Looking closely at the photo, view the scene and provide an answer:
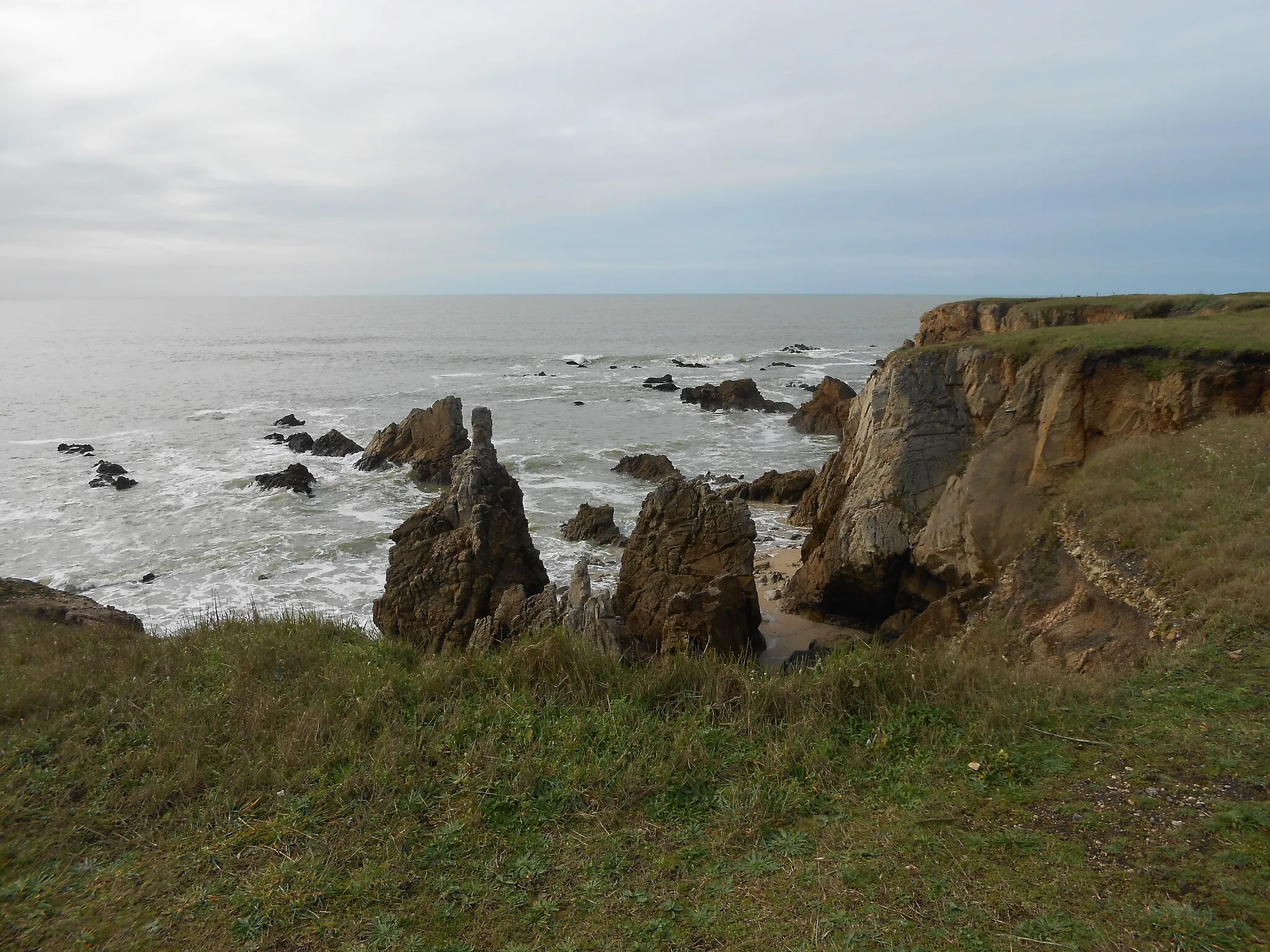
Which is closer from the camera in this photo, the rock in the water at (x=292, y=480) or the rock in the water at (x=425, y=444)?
the rock in the water at (x=292, y=480)

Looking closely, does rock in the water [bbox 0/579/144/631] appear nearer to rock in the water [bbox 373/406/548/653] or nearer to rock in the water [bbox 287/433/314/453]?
rock in the water [bbox 373/406/548/653]

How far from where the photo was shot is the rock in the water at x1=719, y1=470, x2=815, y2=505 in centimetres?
2411

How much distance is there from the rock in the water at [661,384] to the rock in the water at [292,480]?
1133 inches

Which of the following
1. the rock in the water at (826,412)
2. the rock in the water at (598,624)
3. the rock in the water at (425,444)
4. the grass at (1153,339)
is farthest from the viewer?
the rock in the water at (826,412)

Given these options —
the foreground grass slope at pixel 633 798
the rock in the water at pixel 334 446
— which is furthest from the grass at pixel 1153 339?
the rock in the water at pixel 334 446

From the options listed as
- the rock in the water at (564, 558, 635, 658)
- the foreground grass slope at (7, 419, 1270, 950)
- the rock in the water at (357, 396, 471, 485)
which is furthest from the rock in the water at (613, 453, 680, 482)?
the foreground grass slope at (7, 419, 1270, 950)

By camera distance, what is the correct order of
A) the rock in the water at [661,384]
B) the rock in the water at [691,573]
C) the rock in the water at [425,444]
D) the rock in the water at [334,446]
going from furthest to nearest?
the rock in the water at [661,384]
the rock in the water at [334,446]
the rock in the water at [425,444]
the rock in the water at [691,573]

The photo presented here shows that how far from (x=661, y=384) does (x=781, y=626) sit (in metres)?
40.4

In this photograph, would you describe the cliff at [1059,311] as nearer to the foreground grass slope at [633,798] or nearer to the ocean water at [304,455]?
the ocean water at [304,455]

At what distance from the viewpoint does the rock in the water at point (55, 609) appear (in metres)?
9.61

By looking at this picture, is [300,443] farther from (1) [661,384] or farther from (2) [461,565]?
(1) [661,384]

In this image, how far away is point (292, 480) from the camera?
2659cm

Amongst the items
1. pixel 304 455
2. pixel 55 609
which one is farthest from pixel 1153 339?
pixel 304 455

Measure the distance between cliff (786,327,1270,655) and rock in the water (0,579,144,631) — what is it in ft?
36.3
